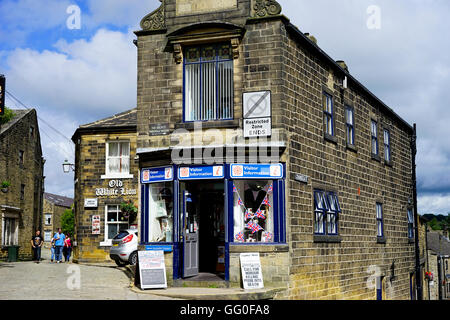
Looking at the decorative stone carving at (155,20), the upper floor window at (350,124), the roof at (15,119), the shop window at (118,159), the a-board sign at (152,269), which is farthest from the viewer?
the roof at (15,119)

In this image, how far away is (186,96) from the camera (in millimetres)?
16797

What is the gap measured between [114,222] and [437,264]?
34421mm

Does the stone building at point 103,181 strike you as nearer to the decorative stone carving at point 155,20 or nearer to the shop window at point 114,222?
the shop window at point 114,222

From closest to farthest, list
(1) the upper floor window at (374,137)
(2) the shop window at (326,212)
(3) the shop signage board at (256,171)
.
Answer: (3) the shop signage board at (256,171) < (2) the shop window at (326,212) < (1) the upper floor window at (374,137)

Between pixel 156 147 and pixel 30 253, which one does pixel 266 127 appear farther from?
pixel 30 253

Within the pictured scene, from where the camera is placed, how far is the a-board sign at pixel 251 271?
49.2 feet

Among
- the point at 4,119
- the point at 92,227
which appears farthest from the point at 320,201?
the point at 4,119

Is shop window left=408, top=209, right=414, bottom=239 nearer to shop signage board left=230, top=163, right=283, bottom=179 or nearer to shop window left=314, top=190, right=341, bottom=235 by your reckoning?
shop window left=314, top=190, right=341, bottom=235

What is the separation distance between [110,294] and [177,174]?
141 inches

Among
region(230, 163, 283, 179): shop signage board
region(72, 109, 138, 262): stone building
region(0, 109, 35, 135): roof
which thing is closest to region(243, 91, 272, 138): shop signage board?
region(230, 163, 283, 179): shop signage board

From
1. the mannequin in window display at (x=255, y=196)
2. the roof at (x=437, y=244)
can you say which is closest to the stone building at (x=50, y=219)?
the roof at (x=437, y=244)

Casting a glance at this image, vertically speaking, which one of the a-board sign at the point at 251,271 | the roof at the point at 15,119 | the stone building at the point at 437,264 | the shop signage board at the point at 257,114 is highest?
the roof at the point at 15,119

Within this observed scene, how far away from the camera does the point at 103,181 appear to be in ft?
93.7

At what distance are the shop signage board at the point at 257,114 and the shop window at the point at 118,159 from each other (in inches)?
535
